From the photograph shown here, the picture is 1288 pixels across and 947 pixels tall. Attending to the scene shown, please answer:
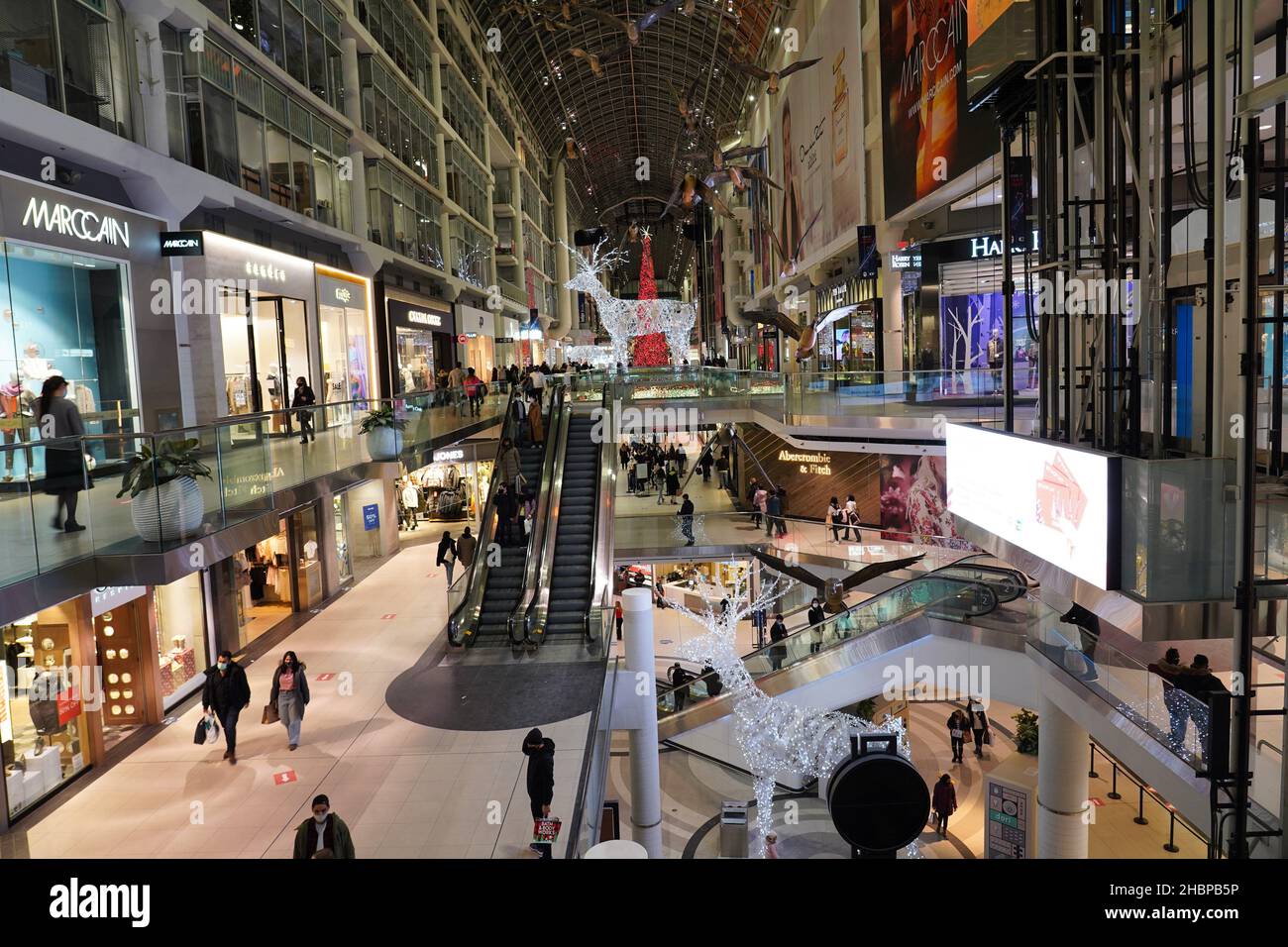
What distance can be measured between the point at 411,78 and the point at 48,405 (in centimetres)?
2310

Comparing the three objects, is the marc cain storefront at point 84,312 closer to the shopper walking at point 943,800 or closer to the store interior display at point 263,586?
the store interior display at point 263,586

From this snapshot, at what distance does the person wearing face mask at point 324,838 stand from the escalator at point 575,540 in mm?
6659

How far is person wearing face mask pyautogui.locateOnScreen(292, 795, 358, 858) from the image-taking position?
20.2 ft

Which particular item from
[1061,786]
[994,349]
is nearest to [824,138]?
[994,349]

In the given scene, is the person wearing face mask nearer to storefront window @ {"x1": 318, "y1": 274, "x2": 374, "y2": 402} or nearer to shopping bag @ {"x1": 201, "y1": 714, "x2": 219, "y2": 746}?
shopping bag @ {"x1": 201, "y1": 714, "x2": 219, "y2": 746}

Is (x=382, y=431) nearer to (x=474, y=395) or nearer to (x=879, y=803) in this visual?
(x=474, y=395)

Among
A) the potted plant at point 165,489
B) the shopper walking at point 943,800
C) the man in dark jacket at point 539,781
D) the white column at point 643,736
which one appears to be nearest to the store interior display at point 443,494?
the white column at point 643,736

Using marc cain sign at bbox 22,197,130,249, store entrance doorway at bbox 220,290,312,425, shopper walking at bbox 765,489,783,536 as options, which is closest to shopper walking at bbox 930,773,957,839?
shopper walking at bbox 765,489,783,536

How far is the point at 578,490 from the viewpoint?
17.0 metres

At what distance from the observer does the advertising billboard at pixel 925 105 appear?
15.8m

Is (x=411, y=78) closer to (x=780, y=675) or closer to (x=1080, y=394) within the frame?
(x=780, y=675)

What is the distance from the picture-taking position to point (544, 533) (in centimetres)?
1516

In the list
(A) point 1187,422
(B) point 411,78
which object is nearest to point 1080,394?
(A) point 1187,422

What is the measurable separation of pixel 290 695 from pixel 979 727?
35.1ft
